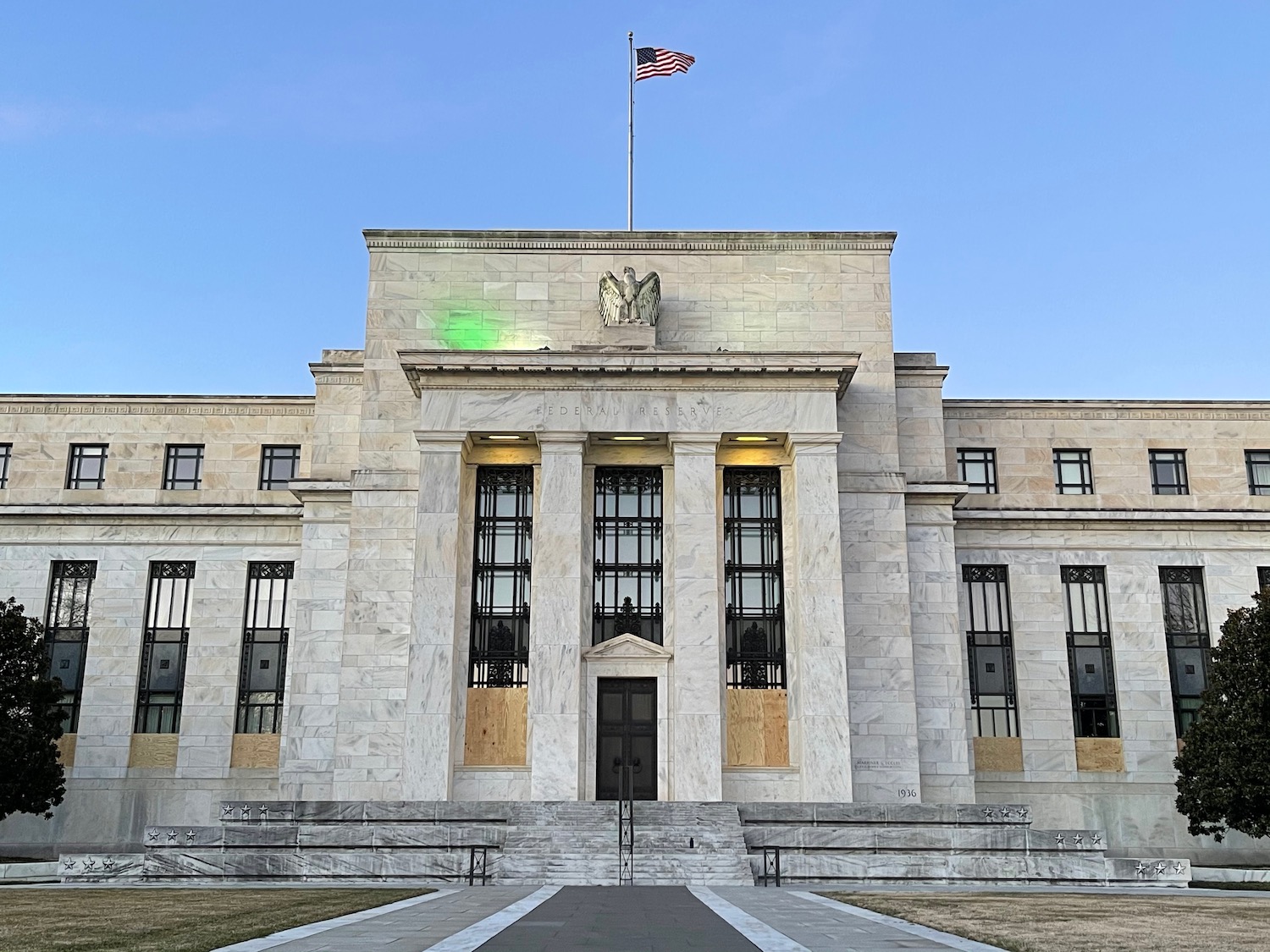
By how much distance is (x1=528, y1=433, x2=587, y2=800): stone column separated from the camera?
37.1m

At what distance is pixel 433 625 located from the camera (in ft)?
125

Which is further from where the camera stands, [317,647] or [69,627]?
[69,627]

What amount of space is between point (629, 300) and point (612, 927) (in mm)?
28630

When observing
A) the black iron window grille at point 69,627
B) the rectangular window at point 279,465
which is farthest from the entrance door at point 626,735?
the black iron window grille at point 69,627

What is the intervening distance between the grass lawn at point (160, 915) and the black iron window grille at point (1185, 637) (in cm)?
3003

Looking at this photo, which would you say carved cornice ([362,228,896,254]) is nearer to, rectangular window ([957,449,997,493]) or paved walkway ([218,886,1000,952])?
rectangular window ([957,449,997,493])

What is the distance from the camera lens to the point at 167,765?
1670 inches

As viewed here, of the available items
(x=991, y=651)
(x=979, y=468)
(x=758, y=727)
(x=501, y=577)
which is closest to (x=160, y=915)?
(x=501, y=577)

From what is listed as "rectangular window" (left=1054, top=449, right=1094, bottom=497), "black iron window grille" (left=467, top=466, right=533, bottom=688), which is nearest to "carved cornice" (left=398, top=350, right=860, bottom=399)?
"black iron window grille" (left=467, top=466, right=533, bottom=688)

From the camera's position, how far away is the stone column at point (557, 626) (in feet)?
122

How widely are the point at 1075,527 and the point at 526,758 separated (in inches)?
841

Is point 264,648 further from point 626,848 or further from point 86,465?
point 626,848

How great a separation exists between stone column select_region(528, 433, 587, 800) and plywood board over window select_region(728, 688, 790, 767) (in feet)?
16.7

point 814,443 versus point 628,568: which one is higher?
point 814,443
